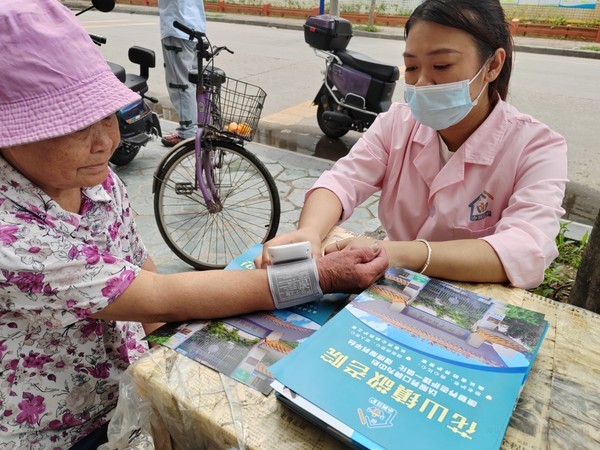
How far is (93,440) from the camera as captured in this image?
46.3 inches

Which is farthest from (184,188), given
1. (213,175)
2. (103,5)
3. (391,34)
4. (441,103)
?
(391,34)

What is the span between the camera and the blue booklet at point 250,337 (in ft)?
2.81

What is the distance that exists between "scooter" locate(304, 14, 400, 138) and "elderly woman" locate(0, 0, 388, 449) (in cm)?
384

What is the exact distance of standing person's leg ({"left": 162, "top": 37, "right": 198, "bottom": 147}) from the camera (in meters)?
3.92

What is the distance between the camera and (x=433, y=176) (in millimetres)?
1507

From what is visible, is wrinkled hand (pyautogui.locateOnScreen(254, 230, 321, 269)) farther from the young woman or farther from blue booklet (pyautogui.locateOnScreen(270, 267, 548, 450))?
blue booklet (pyautogui.locateOnScreen(270, 267, 548, 450))

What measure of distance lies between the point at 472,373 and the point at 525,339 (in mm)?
171

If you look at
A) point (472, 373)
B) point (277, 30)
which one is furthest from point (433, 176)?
point (277, 30)

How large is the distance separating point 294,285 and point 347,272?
0.13 metres

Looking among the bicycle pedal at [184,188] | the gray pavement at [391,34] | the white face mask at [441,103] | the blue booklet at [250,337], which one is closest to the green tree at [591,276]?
the white face mask at [441,103]

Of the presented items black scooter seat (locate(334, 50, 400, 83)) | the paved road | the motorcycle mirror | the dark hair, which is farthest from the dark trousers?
black scooter seat (locate(334, 50, 400, 83))

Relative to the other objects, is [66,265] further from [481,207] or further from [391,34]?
[391,34]

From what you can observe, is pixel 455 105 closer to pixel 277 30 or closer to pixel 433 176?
pixel 433 176

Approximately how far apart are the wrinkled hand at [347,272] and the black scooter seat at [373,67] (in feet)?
12.8
